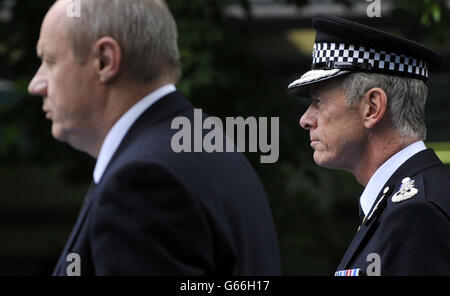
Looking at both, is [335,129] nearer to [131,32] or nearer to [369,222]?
[369,222]

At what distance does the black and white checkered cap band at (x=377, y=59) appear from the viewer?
9.53 feet

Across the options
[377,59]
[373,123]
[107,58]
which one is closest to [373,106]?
[373,123]

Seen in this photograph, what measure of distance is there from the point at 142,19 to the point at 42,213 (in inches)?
465

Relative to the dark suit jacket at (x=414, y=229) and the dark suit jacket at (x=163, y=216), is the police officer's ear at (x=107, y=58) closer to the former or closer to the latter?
the dark suit jacket at (x=163, y=216)

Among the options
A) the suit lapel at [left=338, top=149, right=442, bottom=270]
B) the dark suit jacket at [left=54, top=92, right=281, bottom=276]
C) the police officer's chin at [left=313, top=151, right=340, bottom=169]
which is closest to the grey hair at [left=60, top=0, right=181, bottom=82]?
the dark suit jacket at [left=54, top=92, right=281, bottom=276]

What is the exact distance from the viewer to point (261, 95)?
684 centimetres

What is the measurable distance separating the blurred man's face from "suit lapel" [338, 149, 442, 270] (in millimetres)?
991

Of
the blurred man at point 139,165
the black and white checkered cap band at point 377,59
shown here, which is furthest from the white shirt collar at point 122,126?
the black and white checkered cap band at point 377,59

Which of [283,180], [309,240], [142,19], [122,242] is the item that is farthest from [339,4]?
[122,242]

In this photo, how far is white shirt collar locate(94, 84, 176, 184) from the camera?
2.32m

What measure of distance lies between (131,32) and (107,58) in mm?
98

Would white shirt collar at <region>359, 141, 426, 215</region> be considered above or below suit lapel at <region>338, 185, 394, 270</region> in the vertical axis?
above

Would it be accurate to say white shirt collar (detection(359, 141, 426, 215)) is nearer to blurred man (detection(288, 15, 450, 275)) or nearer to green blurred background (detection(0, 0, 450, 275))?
blurred man (detection(288, 15, 450, 275))

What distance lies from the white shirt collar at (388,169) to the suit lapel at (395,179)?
18 millimetres
